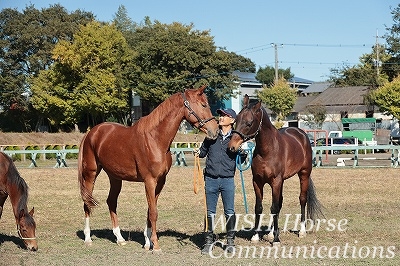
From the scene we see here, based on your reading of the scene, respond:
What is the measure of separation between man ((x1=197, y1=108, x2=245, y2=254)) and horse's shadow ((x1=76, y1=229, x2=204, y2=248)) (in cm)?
Result: 73

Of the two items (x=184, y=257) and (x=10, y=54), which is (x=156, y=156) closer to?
(x=184, y=257)

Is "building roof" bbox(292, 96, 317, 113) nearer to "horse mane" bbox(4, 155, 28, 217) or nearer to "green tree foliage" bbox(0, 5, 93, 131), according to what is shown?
"green tree foliage" bbox(0, 5, 93, 131)

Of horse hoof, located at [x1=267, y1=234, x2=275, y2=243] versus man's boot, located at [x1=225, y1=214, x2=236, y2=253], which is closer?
man's boot, located at [x1=225, y1=214, x2=236, y2=253]

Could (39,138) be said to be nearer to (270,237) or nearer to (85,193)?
(85,193)

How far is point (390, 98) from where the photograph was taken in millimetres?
52344

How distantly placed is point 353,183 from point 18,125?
155 feet

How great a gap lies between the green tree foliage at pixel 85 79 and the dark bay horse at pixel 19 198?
43.9 meters

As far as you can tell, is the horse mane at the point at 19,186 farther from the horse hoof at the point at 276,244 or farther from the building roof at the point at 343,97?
the building roof at the point at 343,97

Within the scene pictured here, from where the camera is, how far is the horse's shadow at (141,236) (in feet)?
31.6

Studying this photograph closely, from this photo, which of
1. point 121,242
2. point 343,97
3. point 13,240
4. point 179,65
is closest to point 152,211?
point 121,242

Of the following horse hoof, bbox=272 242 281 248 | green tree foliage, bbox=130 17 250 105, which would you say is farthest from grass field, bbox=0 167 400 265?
green tree foliage, bbox=130 17 250 105

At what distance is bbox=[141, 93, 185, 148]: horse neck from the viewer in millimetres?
9055

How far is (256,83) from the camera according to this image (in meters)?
73.2

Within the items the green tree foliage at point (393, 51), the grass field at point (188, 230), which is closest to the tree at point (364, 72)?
the green tree foliage at point (393, 51)
